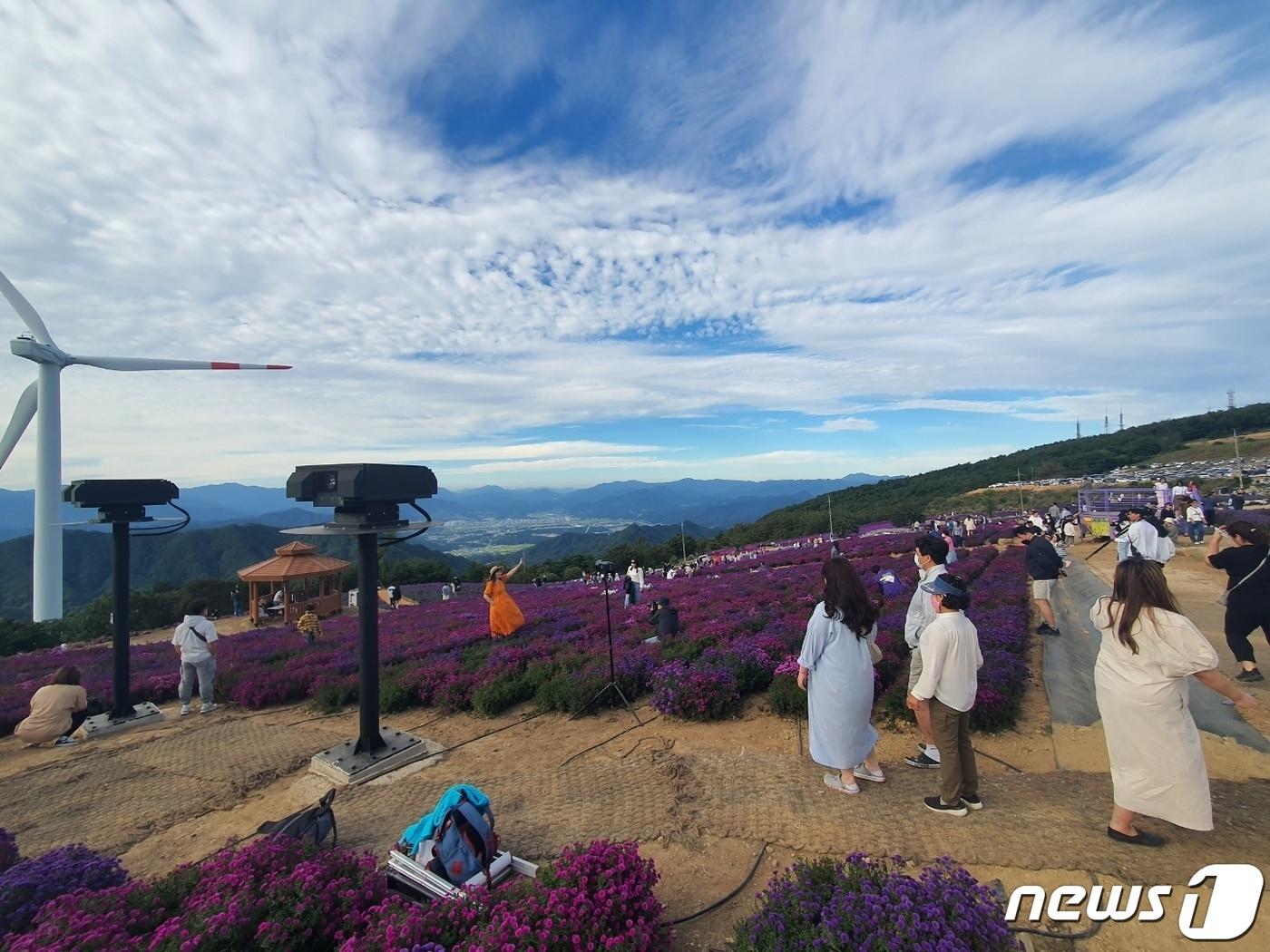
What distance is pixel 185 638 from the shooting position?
366 inches

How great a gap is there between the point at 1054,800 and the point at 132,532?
11.7 meters

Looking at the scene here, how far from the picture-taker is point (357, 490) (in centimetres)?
555

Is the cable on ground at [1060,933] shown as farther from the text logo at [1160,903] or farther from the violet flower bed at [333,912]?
the violet flower bed at [333,912]

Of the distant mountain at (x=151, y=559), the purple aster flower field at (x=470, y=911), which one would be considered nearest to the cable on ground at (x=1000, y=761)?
the purple aster flower field at (x=470, y=911)

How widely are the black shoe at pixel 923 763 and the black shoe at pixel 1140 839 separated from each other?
4.85ft

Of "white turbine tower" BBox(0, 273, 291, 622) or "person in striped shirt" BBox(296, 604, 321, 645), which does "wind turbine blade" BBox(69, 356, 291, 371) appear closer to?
"white turbine tower" BBox(0, 273, 291, 622)

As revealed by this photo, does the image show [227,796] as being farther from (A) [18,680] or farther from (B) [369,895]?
(A) [18,680]

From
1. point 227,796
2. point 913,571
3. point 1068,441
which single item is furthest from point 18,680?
point 1068,441

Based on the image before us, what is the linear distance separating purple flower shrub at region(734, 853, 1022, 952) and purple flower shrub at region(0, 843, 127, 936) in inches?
172

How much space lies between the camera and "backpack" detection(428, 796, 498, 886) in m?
3.85

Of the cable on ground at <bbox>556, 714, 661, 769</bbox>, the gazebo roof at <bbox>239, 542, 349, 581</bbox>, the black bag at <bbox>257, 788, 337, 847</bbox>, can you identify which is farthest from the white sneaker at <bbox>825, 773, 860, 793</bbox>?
the gazebo roof at <bbox>239, 542, 349, 581</bbox>

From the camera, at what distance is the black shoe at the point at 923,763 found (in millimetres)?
5496

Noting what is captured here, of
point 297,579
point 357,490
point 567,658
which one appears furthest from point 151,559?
point 357,490

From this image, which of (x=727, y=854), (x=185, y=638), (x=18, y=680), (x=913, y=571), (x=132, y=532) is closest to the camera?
(x=727, y=854)
